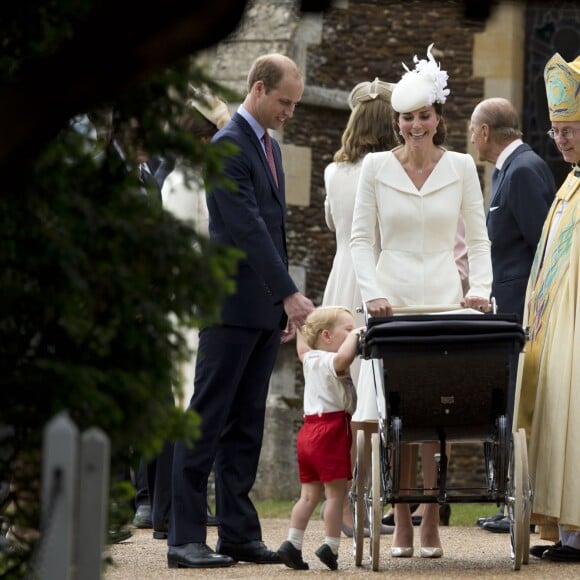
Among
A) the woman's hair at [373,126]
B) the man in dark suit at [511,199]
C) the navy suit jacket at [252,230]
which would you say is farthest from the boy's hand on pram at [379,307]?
the man in dark suit at [511,199]

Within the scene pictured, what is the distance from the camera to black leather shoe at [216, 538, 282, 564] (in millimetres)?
7277

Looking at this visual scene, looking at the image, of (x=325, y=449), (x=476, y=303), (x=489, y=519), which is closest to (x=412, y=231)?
(x=476, y=303)

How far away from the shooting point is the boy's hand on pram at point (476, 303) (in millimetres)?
7301

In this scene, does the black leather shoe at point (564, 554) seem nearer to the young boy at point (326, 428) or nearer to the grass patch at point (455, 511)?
the young boy at point (326, 428)

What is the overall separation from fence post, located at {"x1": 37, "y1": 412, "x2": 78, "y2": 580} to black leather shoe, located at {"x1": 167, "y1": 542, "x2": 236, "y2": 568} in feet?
12.5

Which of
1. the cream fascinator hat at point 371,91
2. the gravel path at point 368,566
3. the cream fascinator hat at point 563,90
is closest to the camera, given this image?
the gravel path at point 368,566

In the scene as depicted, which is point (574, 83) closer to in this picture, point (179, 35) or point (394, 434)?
point (394, 434)

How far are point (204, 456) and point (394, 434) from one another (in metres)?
0.88

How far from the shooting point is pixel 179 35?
10.3 ft

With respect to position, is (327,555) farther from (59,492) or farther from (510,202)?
(59,492)

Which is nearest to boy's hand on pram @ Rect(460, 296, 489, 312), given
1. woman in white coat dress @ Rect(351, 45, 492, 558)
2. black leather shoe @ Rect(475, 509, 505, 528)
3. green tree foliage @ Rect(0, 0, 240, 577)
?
woman in white coat dress @ Rect(351, 45, 492, 558)

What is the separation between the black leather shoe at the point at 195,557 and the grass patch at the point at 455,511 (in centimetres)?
319

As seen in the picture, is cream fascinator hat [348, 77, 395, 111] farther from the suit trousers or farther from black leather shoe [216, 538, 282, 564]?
black leather shoe [216, 538, 282, 564]

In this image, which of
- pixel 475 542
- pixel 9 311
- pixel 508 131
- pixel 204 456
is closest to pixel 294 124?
pixel 508 131
